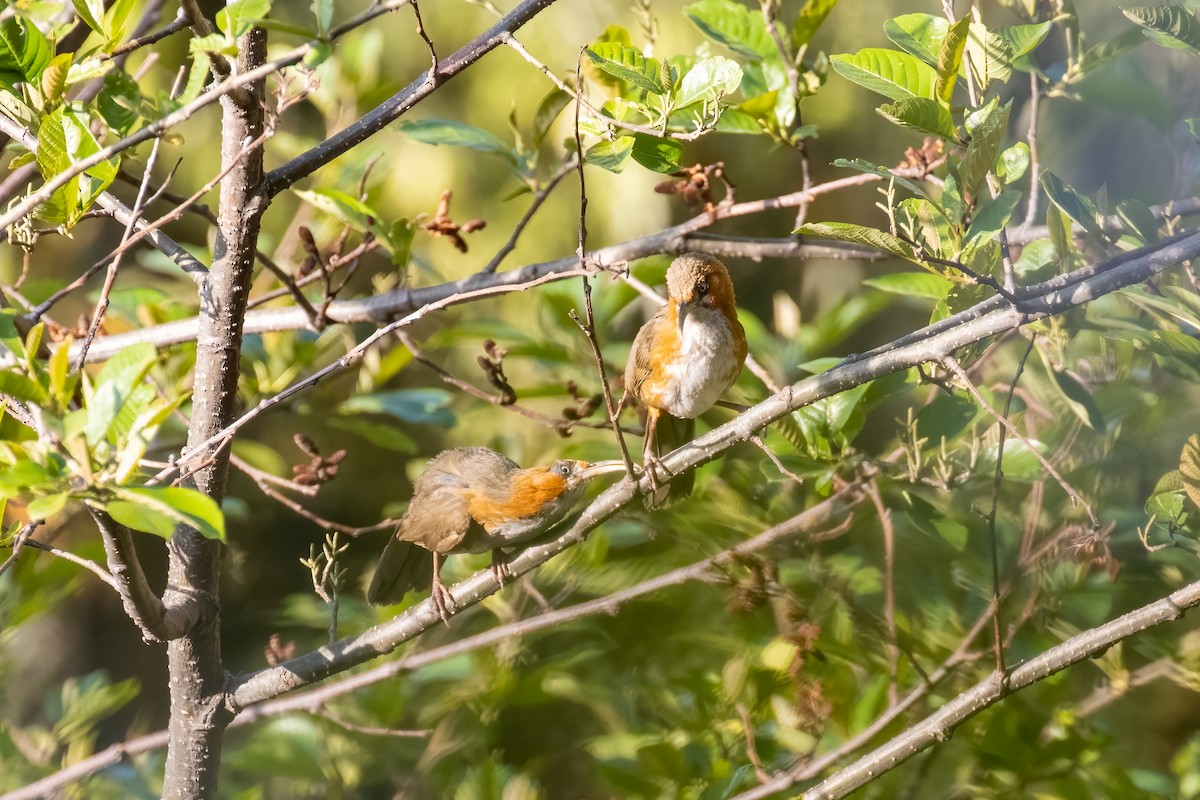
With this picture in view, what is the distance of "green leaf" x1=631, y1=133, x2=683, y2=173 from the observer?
1.84 meters

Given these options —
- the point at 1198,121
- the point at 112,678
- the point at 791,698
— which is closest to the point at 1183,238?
the point at 1198,121

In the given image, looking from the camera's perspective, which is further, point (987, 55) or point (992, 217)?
point (987, 55)

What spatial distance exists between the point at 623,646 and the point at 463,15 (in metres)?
2.49

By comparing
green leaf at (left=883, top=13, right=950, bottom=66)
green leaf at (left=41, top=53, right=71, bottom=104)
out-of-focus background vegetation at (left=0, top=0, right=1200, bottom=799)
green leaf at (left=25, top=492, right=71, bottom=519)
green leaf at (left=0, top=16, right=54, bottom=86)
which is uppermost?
green leaf at (left=0, top=16, right=54, bottom=86)

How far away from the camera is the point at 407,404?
9.10ft

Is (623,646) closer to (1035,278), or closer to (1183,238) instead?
(1035,278)

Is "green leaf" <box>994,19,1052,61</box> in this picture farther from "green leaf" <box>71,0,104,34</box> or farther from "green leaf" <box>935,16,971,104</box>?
"green leaf" <box>71,0,104,34</box>

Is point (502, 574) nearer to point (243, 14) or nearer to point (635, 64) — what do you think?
point (635, 64)

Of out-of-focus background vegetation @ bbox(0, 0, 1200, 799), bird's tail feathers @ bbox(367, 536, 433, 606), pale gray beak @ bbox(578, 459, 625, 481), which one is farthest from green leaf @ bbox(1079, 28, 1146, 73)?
bird's tail feathers @ bbox(367, 536, 433, 606)

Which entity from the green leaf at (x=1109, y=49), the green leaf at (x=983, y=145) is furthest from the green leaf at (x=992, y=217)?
the green leaf at (x=1109, y=49)

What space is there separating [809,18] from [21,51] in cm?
149

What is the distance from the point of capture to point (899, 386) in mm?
2297

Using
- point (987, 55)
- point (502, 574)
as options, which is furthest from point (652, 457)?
point (987, 55)

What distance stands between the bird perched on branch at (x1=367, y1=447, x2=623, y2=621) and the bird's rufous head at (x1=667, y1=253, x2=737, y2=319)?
1.40 feet
